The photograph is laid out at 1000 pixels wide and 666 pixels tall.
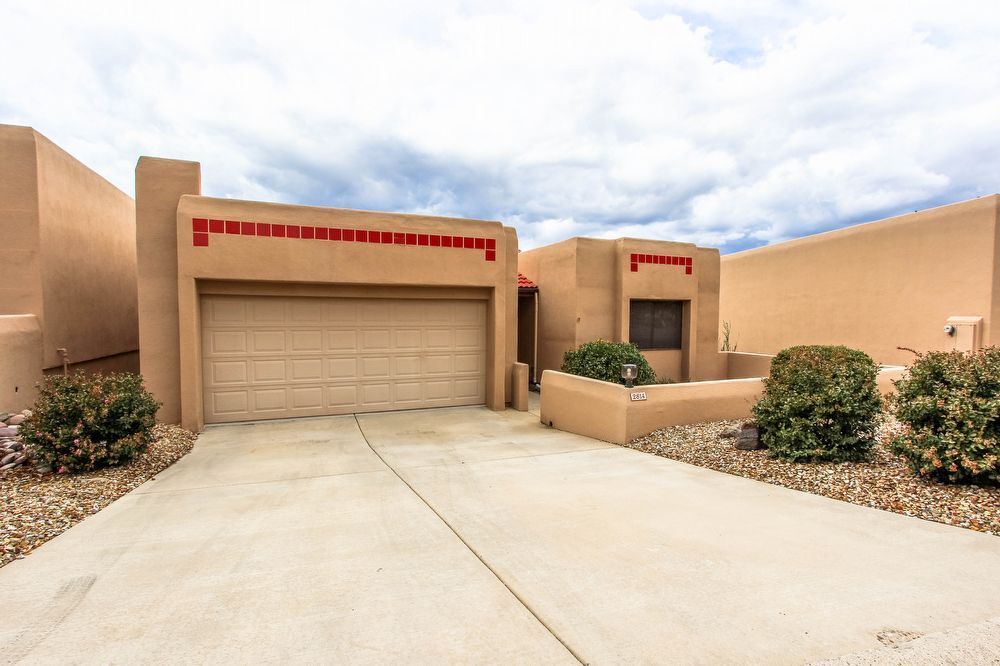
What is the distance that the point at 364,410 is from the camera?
414 inches

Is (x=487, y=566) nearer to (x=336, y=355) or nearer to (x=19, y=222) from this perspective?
(x=336, y=355)

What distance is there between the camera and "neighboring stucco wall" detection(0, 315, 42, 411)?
848cm

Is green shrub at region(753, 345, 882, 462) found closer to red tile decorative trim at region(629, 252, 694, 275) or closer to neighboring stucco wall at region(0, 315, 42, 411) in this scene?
red tile decorative trim at region(629, 252, 694, 275)

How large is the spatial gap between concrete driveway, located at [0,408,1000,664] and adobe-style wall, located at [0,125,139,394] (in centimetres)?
607

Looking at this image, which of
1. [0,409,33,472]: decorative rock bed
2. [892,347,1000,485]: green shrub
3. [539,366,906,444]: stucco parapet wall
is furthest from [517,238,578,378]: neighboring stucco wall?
[0,409,33,472]: decorative rock bed

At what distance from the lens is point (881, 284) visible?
45.2 ft

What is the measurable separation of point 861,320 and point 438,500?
14.2 meters

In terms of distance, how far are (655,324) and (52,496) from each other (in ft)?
39.4

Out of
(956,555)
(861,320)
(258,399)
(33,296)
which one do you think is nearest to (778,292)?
(861,320)

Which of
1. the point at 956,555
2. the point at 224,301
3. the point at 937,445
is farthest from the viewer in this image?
the point at 224,301

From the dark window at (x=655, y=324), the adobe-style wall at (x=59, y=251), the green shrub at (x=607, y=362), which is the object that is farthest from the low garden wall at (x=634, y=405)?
the adobe-style wall at (x=59, y=251)

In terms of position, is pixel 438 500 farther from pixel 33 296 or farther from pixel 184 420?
pixel 33 296

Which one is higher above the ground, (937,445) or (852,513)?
(937,445)

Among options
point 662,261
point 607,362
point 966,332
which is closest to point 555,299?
point 662,261
